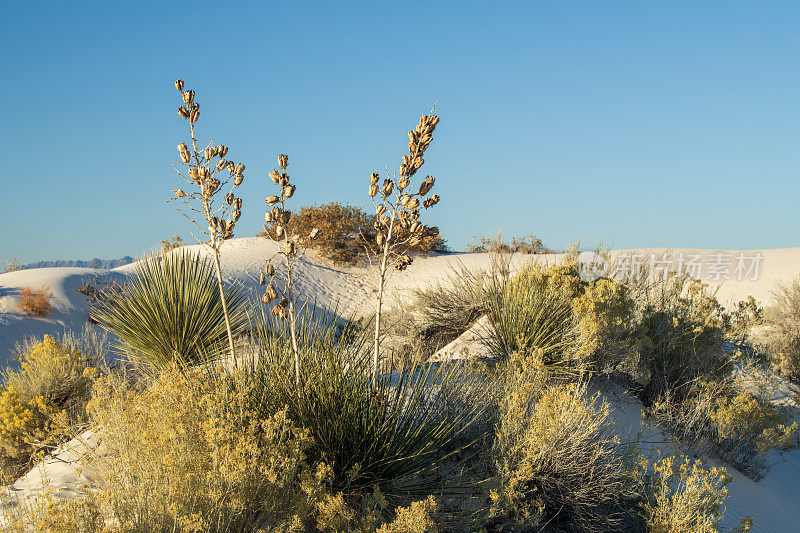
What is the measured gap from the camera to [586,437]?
409 cm

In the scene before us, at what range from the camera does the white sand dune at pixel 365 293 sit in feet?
18.5

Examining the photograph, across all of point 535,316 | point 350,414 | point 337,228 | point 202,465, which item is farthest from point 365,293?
point 202,465

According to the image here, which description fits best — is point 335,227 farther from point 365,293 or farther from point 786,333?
point 786,333

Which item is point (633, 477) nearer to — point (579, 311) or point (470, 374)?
point (470, 374)

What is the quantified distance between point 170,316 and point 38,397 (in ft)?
5.34

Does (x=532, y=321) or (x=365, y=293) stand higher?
(x=532, y=321)

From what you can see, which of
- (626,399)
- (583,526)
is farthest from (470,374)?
(626,399)

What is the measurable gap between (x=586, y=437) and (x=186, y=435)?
2968 millimetres

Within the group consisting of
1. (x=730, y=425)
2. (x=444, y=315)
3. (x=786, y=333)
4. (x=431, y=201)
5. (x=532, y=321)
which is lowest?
(x=730, y=425)

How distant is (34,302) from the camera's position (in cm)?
1244

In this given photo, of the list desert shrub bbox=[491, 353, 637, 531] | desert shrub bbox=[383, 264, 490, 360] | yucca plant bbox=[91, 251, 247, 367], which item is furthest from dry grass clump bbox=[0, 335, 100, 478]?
desert shrub bbox=[491, 353, 637, 531]

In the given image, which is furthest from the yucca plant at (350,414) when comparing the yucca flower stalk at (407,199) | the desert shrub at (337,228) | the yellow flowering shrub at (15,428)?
the desert shrub at (337,228)

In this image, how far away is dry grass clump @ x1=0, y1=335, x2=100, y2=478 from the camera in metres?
5.71

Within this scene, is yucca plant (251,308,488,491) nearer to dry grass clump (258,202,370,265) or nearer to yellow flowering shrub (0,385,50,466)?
yellow flowering shrub (0,385,50,466)
